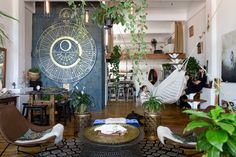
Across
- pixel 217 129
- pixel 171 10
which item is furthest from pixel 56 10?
pixel 217 129

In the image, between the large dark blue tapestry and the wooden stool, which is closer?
the wooden stool

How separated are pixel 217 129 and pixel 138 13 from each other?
1306 millimetres

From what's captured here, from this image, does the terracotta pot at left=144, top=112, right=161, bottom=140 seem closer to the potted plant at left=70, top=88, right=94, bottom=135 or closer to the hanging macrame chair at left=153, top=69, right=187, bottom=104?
the potted plant at left=70, top=88, right=94, bottom=135

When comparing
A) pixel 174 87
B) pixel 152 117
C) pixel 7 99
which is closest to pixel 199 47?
pixel 174 87

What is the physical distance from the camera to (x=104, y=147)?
112 inches

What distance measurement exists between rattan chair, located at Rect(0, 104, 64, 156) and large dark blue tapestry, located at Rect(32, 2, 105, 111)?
12.5 ft

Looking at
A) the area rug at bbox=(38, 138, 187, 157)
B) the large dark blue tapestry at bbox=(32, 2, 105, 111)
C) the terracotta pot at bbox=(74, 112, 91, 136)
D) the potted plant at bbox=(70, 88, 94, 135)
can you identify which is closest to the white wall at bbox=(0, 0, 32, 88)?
the large dark blue tapestry at bbox=(32, 2, 105, 111)

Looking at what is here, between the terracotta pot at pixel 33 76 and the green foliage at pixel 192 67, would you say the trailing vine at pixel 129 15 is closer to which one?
the terracotta pot at pixel 33 76

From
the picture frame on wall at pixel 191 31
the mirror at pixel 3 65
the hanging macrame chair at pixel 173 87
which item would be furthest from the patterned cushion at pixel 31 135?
the picture frame on wall at pixel 191 31

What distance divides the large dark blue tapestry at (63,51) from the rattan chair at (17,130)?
3807 millimetres

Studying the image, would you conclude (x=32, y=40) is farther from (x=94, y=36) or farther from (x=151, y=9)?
(x=151, y=9)

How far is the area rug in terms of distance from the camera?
12.4ft

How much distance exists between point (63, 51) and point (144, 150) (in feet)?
15.7

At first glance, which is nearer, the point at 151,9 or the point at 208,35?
the point at 208,35
